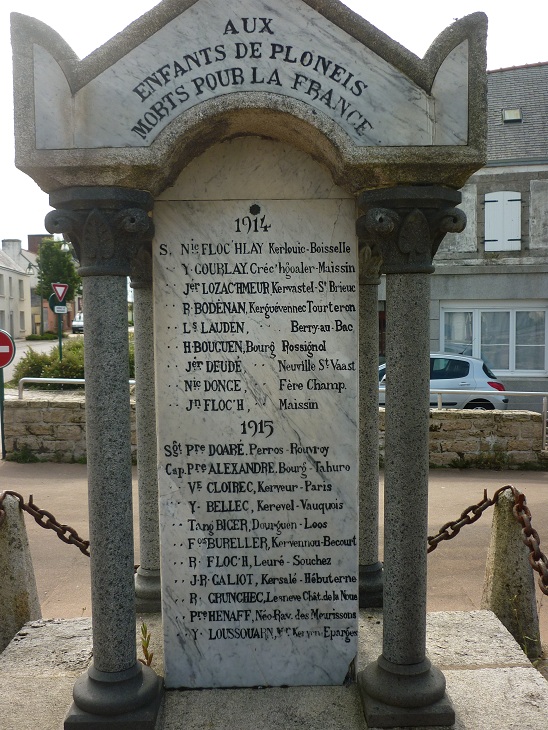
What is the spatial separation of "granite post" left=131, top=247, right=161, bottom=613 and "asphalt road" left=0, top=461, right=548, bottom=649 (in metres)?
1.13

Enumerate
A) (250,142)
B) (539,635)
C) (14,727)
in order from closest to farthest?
(14,727)
(250,142)
(539,635)

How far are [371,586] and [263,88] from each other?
2901mm

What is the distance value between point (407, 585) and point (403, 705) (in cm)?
50

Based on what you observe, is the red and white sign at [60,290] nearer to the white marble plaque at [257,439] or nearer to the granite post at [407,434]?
the white marble plaque at [257,439]

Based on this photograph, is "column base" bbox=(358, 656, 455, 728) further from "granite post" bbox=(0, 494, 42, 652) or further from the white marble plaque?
"granite post" bbox=(0, 494, 42, 652)

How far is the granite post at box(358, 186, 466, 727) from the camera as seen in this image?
296cm

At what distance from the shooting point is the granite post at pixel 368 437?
4070 mm

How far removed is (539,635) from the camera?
4266 mm

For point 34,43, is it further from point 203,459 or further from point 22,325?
point 22,325

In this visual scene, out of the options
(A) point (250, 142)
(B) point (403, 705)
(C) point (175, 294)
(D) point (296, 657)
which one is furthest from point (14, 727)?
(A) point (250, 142)

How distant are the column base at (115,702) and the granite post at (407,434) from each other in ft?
3.13

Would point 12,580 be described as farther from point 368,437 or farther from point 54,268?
point 54,268

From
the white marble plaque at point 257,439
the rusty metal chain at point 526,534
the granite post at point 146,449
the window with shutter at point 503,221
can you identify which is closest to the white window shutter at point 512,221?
the window with shutter at point 503,221

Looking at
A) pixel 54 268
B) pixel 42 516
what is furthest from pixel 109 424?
pixel 54 268
